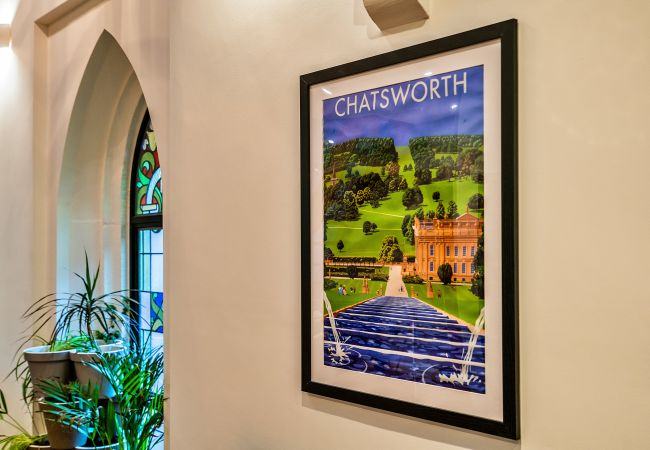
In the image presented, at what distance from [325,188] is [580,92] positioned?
75 cm

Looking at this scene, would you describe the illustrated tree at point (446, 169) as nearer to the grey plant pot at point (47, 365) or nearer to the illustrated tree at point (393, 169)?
the illustrated tree at point (393, 169)

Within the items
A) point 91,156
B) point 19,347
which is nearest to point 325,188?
point 91,156

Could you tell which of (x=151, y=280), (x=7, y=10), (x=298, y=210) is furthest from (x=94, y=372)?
(x=7, y=10)

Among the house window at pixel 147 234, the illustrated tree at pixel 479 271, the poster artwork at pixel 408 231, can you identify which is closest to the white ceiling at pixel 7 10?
the house window at pixel 147 234

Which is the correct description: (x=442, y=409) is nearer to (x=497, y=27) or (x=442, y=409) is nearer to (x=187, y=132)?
(x=497, y=27)

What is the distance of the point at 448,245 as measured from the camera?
1426 mm

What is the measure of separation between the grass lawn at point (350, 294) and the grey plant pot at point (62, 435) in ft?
6.05

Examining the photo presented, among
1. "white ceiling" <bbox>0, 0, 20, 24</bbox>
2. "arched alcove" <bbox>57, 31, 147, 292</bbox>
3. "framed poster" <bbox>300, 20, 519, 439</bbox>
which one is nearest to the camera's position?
"framed poster" <bbox>300, 20, 519, 439</bbox>

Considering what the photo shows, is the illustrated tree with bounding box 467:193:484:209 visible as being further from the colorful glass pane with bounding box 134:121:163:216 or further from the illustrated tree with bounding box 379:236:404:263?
the colorful glass pane with bounding box 134:121:163:216

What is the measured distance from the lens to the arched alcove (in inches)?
135

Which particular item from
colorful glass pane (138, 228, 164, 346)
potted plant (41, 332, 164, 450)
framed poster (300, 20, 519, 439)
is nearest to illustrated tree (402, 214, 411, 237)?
framed poster (300, 20, 519, 439)

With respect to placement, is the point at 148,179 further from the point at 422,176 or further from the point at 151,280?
the point at 422,176

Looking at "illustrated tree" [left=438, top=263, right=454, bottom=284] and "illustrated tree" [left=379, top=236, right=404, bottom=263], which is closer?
"illustrated tree" [left=438, top=263, right=454, bottom=284]

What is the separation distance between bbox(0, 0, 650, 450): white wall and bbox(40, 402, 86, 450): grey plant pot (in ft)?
2.16
